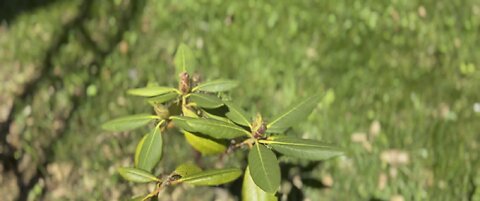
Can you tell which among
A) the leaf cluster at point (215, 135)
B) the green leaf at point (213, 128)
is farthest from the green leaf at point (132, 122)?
the green leaf at point (213, 128)

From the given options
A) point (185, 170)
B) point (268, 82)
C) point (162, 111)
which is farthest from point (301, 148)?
point (268, 82)

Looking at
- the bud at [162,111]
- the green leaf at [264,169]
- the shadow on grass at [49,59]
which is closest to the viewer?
the green leaf at [264,169]

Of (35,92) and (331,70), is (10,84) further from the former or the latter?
(331,70)

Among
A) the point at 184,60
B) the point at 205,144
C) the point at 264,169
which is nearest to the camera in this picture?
the point at 264,169

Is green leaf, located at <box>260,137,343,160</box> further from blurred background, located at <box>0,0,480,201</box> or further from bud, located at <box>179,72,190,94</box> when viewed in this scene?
blurred background, located at <box>0,0,480,201</box>

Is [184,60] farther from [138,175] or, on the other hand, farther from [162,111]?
[138,175]

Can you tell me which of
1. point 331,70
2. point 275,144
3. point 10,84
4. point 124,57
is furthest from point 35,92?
point 275,144

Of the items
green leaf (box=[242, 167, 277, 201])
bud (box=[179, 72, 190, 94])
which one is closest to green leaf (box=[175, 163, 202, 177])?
green leaf (box=[242, 167, 277, 201])

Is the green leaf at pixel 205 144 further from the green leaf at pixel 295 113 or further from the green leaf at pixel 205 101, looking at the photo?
the green leaf at pixel 295 113
